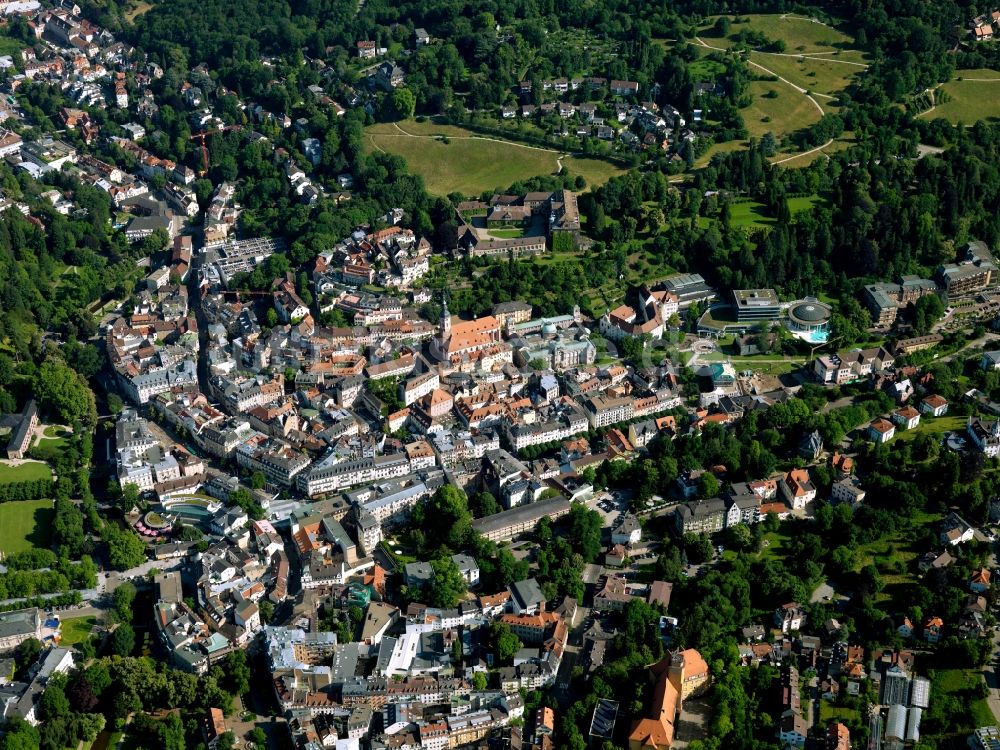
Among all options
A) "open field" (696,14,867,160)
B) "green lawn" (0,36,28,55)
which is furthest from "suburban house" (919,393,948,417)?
"green lawn" (0,36,28,55)

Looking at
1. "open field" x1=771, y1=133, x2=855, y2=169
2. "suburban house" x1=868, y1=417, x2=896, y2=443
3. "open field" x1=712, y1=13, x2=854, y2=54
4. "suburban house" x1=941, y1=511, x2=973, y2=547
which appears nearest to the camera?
"suburban house" x1=941, y1=511, x2=973, y2=547

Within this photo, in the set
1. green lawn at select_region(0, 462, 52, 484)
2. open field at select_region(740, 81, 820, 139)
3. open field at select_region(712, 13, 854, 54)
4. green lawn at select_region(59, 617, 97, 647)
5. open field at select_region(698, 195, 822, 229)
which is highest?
open field at select_region(712, 13, 854, 54)

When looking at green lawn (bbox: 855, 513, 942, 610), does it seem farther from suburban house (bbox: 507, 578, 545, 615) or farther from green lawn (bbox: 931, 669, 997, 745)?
suburban house (bbox: 507, 578, 545, 615)

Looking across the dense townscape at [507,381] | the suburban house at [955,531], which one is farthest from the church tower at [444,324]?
the suburban house at [955,531]

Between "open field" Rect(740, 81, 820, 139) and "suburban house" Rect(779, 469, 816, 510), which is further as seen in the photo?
"open field" Rect(740, 81, 820, 139)

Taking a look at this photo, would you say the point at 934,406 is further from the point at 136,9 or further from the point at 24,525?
the point at 136,9

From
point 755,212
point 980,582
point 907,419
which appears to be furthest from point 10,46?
point 980,582

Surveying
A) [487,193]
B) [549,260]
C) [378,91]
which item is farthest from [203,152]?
[549,260]

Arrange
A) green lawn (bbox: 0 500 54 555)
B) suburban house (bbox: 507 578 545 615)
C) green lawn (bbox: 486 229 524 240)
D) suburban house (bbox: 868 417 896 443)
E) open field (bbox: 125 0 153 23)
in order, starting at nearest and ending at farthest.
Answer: suburban house (bbox: 507 578 545 615)
green lawn (bbox: 0 500 54 555)
suburban house (bbox: 868 417 896 443)
green lawn (bbox: 486 229 524 240)
open field (bbox: 125 0 153 23)
